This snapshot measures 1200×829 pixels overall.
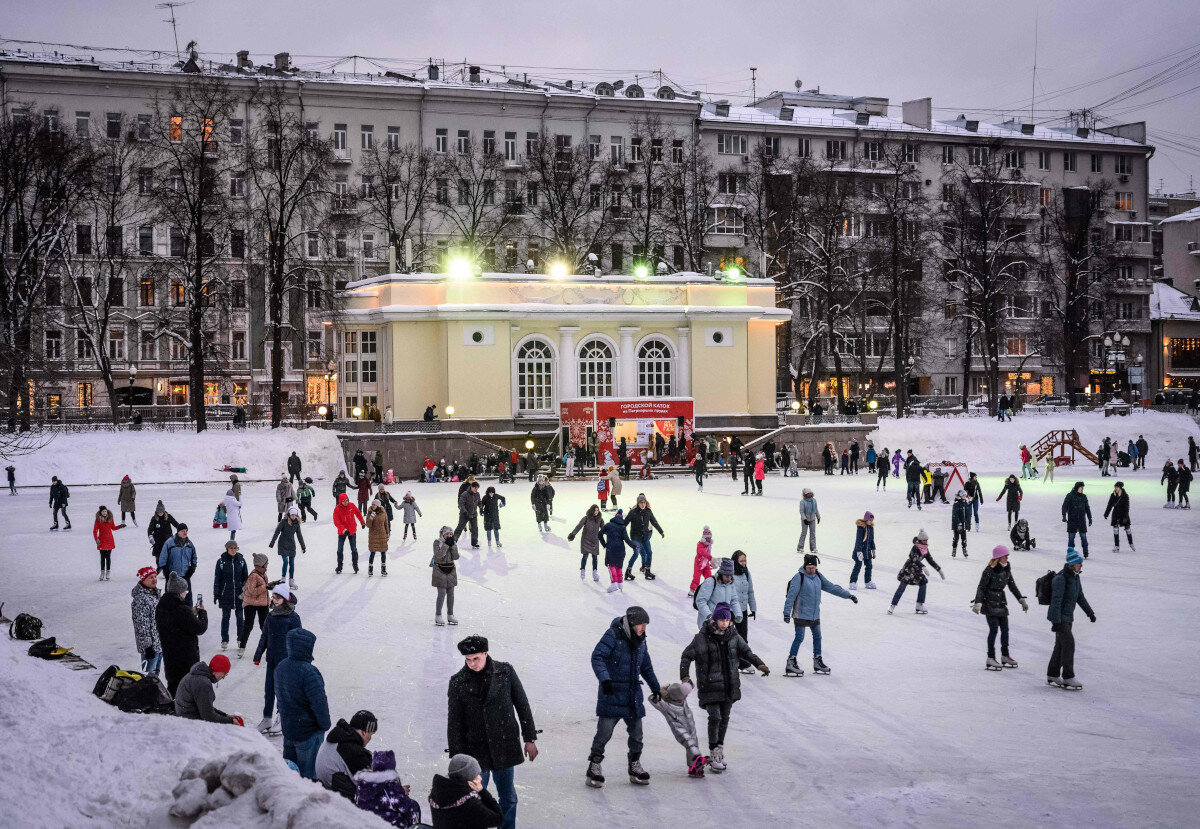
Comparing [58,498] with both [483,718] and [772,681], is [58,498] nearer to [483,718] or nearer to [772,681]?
[772,681]

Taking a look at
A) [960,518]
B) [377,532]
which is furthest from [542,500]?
[960,518]

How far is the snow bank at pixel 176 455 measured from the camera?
3694 centimetres

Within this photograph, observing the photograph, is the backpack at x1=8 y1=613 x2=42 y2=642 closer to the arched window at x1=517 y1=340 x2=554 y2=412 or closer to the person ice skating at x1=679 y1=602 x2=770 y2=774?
the person ice skating at x1=679 y1=602 x2=770 y2=774

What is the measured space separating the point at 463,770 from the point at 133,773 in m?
2.55

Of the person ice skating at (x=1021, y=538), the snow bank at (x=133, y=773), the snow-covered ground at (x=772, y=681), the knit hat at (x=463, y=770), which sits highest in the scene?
the knit hat at (x=463, y=770)

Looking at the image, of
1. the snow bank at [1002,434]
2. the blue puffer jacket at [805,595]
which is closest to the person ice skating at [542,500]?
the blue puffer jacket at [805,595]

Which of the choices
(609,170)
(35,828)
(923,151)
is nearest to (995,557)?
(35,828)

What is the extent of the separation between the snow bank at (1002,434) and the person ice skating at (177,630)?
1528 inches

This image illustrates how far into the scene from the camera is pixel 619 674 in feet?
28.1

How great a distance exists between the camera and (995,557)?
12.4 metres

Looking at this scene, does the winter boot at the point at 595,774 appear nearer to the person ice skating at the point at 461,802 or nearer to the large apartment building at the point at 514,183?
the person ice skating at the point at 461,802

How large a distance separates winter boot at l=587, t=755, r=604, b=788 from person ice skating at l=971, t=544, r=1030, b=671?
18.2ft

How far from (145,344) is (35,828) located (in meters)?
58.4

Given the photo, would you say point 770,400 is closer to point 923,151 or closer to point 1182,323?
point 923,151
